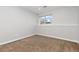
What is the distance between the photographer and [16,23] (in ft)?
6.70

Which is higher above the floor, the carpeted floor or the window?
the window

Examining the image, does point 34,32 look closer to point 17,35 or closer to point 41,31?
point 41,31

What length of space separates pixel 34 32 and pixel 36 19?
11.5 inches

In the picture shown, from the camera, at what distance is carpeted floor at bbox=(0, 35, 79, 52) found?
1.87 meters

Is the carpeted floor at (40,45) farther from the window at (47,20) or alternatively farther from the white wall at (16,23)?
the window at (47,20)

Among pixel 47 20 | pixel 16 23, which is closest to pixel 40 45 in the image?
pixel 47 20

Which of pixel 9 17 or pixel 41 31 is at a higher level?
pixel 9 17

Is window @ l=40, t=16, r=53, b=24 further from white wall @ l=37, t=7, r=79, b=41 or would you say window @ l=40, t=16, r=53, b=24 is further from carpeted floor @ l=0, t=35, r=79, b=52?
carpeted floor @ l=0, t=35, r=79, b=52

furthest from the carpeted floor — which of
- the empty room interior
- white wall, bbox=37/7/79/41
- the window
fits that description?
the window
